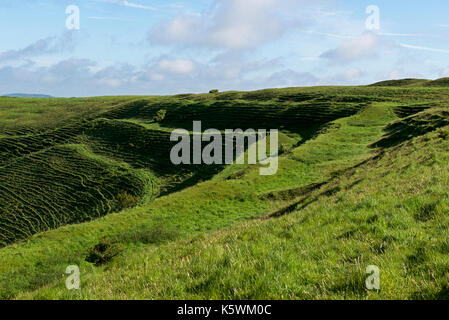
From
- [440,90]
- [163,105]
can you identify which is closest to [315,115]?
[440,90]

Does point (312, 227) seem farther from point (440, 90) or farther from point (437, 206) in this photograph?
point (440, 90)

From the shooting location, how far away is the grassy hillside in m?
5.59

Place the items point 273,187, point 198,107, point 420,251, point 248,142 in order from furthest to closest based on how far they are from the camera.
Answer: point 198,107 → point 248,142 → point 273,187 → point 420,251

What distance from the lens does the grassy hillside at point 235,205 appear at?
559cm

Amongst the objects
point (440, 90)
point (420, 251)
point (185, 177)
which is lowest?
point (185, 177)

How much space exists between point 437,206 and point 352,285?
491 cm

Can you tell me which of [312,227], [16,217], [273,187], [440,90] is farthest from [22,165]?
[440,90]

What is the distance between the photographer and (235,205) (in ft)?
119

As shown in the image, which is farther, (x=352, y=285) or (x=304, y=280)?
(x=304, y=280)

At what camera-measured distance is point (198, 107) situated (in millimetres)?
112688

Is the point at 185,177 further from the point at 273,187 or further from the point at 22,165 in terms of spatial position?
the point at 22,165

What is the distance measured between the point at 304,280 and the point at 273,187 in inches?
1394
